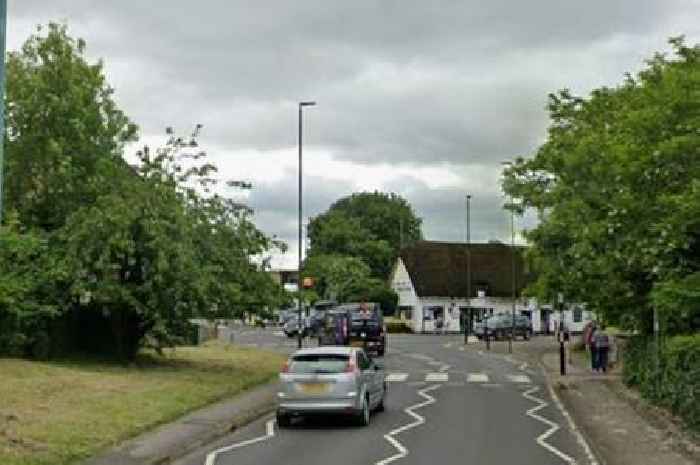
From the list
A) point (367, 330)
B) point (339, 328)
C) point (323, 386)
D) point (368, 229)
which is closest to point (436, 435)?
point (323, 386)

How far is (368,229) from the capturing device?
405ft

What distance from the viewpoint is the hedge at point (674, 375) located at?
59.2 feet

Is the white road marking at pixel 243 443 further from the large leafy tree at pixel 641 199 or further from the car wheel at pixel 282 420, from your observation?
the large leafy tree at pixel 641 199

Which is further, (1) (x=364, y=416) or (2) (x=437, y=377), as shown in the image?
(2) (x=437, y=377)

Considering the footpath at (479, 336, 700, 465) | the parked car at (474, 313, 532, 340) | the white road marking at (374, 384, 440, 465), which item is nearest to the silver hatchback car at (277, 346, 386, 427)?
the white road marking at (374, 384, 440, 465)

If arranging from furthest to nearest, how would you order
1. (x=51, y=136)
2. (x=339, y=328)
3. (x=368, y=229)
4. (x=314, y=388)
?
(x=368, y=229) < (x=339, y=328) < (x=51, y=136) < (x=314, y=388)

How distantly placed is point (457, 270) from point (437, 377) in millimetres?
53923

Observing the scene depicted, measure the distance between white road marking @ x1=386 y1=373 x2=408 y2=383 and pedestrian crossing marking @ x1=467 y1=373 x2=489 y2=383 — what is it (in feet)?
6.78

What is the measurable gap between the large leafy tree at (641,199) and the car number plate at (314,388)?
6495mm

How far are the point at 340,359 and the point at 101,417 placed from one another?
15.1 feet

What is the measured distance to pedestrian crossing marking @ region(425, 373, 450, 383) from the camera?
33312mm

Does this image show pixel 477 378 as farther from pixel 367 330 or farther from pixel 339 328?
pixel 339 328

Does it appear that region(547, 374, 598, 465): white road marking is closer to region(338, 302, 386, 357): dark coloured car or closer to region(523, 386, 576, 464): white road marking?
region(523, 386, 576, 464): white road marking

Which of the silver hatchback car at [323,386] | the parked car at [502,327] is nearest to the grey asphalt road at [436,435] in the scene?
the silver hatchback car at [323,386]
